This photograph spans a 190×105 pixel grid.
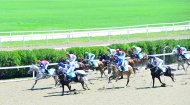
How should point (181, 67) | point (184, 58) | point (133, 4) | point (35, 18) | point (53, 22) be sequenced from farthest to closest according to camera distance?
point (133, 4), point (35, 18), point (53, 22), point (181, 67), point (184, 58)

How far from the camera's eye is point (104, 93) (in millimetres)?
17344

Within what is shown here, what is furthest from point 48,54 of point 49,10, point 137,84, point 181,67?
point 49,10

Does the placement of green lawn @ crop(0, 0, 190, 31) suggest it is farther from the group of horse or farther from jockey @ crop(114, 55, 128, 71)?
jockey @ crop(114, 55, 128, 71)

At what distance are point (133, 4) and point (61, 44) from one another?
2974 centimetres

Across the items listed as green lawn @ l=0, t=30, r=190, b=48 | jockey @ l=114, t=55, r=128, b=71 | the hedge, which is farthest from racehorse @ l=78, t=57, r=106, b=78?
green lawn @ l=0, t=30, r=190, b=48

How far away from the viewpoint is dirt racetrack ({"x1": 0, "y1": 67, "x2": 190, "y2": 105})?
51.8 ft

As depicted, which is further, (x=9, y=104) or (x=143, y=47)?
(x=143, y=47)

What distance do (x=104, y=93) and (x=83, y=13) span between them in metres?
29.1

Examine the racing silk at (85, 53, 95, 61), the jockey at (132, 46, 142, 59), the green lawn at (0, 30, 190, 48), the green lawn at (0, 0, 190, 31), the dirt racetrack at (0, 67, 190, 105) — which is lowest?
the dirt racetrack at (0, 67, 190, 105)

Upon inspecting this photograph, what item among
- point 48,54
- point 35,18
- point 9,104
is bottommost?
point 9,104

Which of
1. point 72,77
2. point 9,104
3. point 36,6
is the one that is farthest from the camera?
point 36,6

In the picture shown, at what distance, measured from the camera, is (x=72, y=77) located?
1719 cm

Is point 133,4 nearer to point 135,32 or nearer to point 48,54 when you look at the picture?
point 135,32

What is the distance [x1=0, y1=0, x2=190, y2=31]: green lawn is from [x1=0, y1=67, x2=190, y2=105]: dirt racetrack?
51.6 ft
